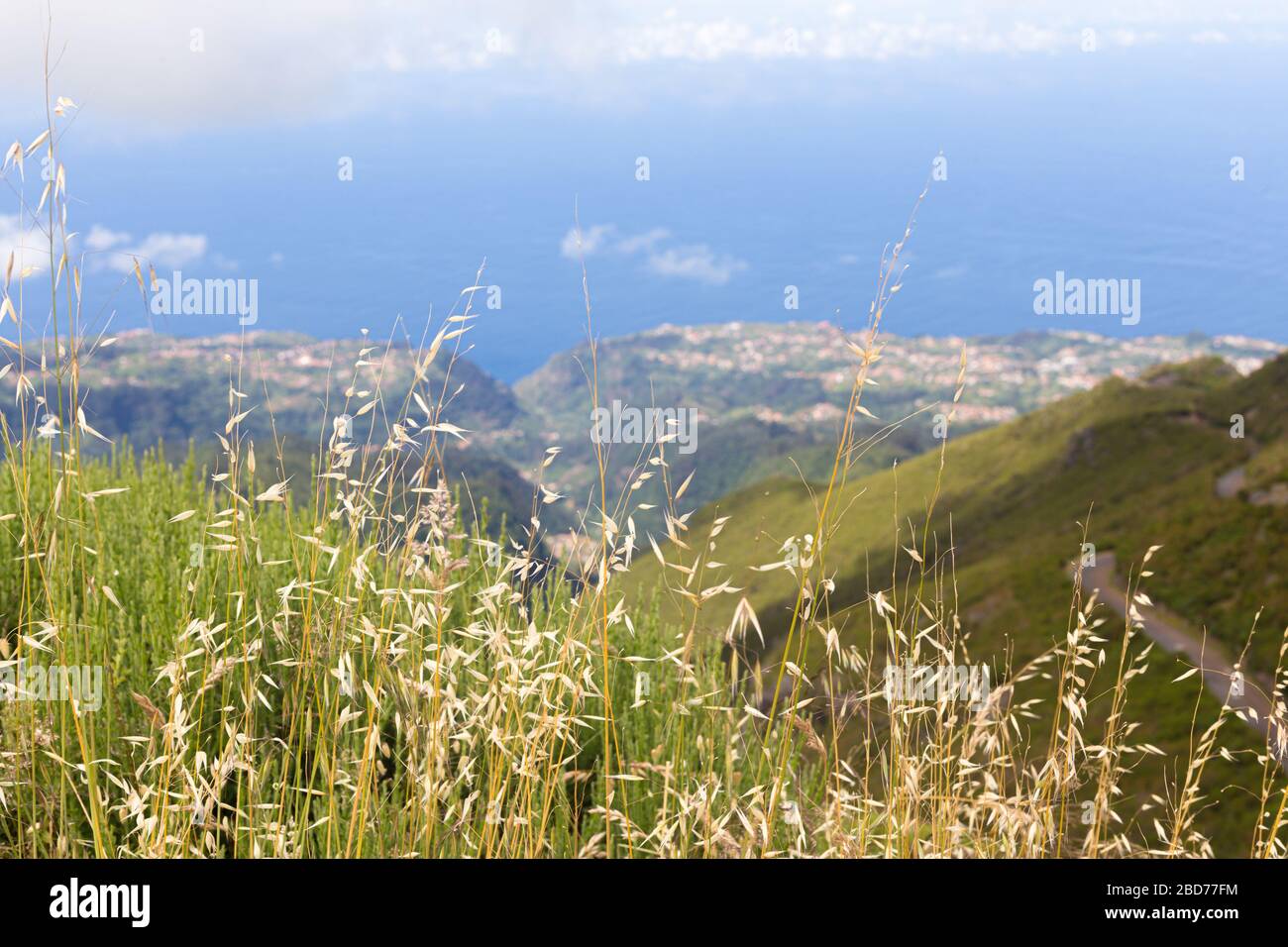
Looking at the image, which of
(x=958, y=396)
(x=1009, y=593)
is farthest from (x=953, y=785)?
(x=1009, y=593)

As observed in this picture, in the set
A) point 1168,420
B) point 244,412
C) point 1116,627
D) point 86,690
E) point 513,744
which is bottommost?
point 1116,627

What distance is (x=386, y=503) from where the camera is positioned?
9.49 feet

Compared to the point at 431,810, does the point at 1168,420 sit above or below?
above

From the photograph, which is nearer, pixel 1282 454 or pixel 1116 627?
pixel 1116 627

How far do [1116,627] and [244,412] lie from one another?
105 m

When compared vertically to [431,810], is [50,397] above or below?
above

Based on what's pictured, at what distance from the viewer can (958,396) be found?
3.07 m

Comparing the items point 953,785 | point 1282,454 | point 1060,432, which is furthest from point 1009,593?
point 953,785

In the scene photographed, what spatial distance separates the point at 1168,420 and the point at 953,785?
565 ft

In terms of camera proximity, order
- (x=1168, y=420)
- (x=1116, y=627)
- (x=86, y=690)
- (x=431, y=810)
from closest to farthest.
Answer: (x=431, y=810), (x=86, y=690), (x=1116, y=627), (x=1168, y=420)
